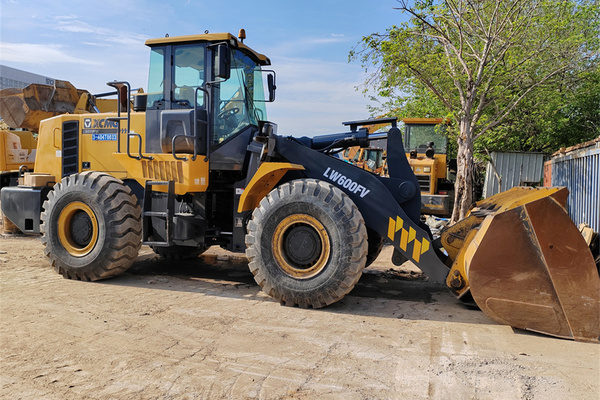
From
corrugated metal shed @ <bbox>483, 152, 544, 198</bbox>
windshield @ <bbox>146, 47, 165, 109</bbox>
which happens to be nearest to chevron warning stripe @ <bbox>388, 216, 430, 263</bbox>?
windshield @ <bbox>146, 47, 165, 109</bbox>

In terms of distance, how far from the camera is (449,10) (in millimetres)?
9938

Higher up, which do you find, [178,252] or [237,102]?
[237,102]

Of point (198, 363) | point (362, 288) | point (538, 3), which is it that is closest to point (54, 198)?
point (198, 363)

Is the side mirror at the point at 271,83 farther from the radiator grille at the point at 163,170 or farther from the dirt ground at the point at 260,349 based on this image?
the dirt ground at the point at 260,349

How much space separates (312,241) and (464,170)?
251 inches

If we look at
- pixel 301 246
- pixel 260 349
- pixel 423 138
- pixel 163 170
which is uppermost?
pixel 423 138

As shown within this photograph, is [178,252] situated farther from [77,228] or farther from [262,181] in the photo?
[262,181]

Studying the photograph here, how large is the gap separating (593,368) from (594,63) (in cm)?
1251

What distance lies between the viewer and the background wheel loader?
4160 millimetres

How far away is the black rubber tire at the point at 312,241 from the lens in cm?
484

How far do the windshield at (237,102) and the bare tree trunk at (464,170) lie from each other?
5377 millimetres

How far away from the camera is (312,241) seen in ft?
16.7

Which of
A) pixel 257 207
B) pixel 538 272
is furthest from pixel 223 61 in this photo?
pixel 538 272

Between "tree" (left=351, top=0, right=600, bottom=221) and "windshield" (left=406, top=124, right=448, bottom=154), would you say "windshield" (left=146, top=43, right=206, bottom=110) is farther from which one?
"windshield" (left=406, top=124, right=448, bottom=154)
